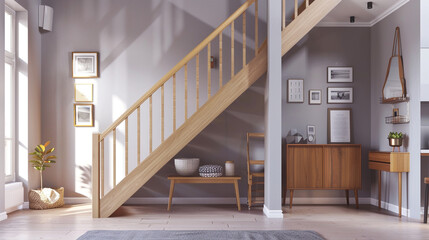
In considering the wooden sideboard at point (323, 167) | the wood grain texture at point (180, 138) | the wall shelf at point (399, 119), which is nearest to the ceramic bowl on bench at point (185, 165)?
the wood grain texture at point (180, 138)

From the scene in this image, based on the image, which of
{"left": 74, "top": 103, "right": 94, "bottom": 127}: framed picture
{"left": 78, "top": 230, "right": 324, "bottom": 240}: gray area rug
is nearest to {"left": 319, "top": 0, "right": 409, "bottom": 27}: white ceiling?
{"left": 78, "top": 230, "right": 324, "bottom": 240}: gray area rug

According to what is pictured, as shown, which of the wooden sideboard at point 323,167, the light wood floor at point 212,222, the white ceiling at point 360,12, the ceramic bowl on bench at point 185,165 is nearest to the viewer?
the light wood floor at point 212,222

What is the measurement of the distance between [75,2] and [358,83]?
4.34 metres

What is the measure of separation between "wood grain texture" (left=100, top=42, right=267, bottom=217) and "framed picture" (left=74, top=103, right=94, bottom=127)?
1441 millimetres

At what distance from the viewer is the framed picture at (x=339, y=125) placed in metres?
6.45

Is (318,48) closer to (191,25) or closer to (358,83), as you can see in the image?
(358,83)

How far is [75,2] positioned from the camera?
648 cm

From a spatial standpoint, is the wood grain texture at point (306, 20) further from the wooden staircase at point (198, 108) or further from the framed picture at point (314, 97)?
the framed picture at point (314, 97)

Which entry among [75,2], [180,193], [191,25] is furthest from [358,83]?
[75,2]

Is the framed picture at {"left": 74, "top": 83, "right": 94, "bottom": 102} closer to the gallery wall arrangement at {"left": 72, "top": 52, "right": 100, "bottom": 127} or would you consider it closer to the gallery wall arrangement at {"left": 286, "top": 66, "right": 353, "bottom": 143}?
the gallery wall arrangement at {"left": 72, "top": 52, "right": 100, "bottom": 127}

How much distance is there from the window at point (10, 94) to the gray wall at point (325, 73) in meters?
3.79

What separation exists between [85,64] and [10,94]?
110 cm

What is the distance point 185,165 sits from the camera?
19.2 ft

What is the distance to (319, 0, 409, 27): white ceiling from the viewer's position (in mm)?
5660
